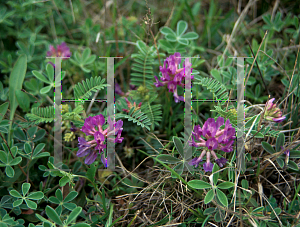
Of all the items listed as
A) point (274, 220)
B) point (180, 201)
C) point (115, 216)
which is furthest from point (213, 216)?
point (115, 216)

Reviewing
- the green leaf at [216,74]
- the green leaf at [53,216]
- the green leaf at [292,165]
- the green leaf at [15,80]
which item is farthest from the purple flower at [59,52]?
the green leaf at [292,165]

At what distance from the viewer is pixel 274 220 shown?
1.71 meters

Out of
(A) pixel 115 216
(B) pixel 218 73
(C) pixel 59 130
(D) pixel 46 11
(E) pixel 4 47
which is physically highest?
(D) pixel 46 11

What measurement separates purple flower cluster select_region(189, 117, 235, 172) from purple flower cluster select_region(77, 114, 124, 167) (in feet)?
1.45

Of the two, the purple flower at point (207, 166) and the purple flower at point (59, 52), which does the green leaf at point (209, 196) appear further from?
the purple flower at point (59, 52)

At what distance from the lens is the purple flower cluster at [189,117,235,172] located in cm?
158

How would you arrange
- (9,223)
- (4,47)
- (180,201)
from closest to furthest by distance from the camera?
1. (9,223)
2. (180,201)
3. (4,47)

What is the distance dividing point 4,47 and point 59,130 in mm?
1405

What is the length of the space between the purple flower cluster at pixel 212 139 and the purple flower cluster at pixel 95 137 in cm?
44

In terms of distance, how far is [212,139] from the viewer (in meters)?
1.57

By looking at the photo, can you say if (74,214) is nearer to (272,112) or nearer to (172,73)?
(172,73)

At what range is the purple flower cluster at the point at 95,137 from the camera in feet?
5.44

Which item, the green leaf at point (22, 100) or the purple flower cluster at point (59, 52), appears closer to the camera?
the green leaf at point (22, 100)

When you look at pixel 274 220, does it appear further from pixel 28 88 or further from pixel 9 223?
pixel 28 88
